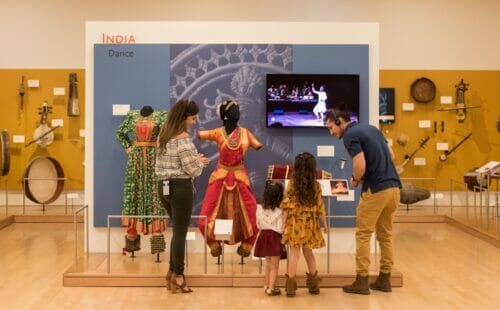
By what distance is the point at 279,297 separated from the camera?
6.36 metres

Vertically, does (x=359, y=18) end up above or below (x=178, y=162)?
above

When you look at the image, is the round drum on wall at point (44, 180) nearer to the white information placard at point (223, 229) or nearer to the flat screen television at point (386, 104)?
the white information placard at point (223, 229)

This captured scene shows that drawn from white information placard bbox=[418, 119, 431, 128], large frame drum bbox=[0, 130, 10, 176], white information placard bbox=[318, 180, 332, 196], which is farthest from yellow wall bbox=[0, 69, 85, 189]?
white information placard bbox=[318, 180, 332, 196]

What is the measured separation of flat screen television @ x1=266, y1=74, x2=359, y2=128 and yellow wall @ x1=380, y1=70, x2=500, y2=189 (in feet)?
16.1

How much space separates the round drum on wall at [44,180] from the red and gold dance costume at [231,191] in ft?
16.0

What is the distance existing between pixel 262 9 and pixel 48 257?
6.26 metres

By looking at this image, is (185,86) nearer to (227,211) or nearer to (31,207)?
(227,211)

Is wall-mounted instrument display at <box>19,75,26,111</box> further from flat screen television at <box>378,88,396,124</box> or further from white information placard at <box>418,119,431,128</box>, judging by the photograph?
white information placard at <box>418,119,431,128</box>

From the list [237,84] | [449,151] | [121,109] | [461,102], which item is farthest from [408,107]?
[121,109]

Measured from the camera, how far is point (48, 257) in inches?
329

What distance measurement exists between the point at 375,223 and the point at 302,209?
678mm

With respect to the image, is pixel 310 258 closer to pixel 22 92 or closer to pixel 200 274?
pixel 200 274

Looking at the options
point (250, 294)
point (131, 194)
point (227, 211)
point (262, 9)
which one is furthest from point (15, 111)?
point (250, 294)

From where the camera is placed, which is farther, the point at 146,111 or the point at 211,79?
the point at 211,79
